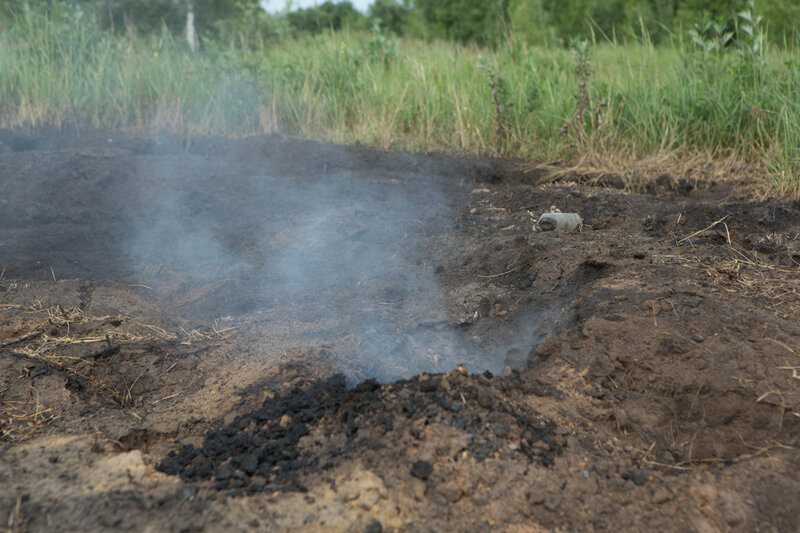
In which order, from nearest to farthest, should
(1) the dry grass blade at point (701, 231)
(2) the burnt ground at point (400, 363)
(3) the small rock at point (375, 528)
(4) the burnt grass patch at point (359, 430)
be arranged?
(3) the small rock at point (375, 528) < (2) the burnt ground at point (400, 363) < (4) the burnt grass patch at point (359, 430) < (1) the dry grass blade at point (701, 231)

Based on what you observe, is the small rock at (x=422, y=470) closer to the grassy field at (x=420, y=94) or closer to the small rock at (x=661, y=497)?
the small rock at (x=661, y=497)

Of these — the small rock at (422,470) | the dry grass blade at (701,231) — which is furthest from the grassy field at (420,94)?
the small rock at (422,470)

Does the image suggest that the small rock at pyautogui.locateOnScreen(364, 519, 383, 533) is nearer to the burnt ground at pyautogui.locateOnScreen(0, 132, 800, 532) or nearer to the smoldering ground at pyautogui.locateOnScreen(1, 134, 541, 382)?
the burnt ground at pyautogui.locateOnScreen(0, 132, 800, 532)

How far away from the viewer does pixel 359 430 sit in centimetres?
208

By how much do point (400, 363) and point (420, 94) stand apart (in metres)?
4.19

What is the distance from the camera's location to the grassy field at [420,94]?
546 centimetres

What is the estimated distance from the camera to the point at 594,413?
2.27m

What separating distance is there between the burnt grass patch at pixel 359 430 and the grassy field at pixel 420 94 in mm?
3660

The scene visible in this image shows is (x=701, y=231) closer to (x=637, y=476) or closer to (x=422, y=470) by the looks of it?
(x=637, y=476)

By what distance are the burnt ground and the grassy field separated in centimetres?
98

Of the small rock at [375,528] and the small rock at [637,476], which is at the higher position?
the small rock at [375,528]

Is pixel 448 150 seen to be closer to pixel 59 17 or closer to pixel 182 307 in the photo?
pixel 182 307

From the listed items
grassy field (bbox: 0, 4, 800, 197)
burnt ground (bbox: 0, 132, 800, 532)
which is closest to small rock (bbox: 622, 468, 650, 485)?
burnt ground (bbox: 0, 132, 800, 532)

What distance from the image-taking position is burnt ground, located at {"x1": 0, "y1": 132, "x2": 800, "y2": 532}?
186 cm
